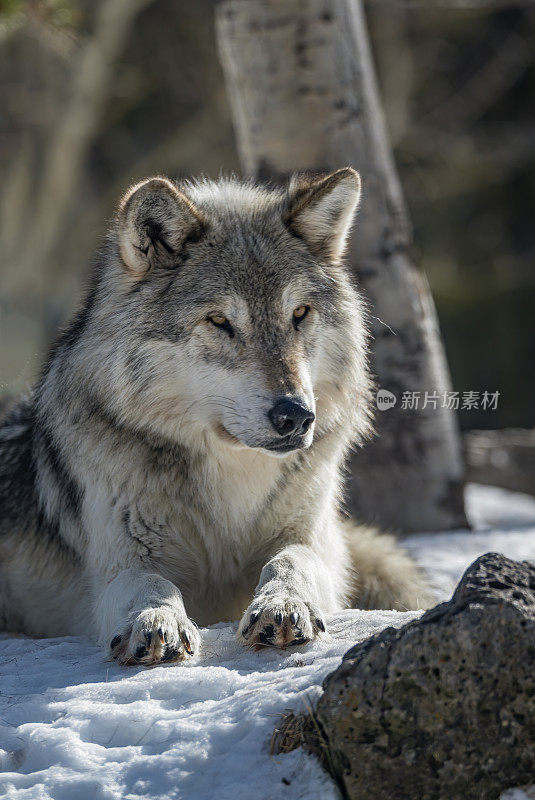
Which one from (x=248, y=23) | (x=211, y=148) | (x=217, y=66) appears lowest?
(x=248, y=23)

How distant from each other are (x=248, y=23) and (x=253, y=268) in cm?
273

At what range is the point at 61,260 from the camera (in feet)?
52.1

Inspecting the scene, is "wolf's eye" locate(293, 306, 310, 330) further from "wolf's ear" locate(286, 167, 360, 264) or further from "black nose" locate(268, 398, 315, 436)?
"black nose" locate(268, 398, 315, 436)

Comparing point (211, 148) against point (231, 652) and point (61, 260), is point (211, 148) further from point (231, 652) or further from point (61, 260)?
point (231, 652)

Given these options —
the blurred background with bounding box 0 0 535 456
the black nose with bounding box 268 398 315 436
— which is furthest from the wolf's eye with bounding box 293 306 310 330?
the blurred background with bounding box 0 0 535 456

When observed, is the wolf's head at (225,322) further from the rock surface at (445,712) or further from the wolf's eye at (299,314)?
the rock surface at (445,712)

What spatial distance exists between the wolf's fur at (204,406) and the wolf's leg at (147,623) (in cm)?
1

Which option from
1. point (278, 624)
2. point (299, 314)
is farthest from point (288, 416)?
point (278, 624)

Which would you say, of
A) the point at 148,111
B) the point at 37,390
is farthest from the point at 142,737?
the point at 148,111

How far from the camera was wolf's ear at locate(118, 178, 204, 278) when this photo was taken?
3389 mm

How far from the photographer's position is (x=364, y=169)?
5.62m

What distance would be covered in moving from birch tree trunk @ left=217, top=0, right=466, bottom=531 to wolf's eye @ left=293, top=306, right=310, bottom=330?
2.03 m

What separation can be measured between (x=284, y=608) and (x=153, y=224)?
1.55 m

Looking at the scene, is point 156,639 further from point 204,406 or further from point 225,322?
point 225,322
